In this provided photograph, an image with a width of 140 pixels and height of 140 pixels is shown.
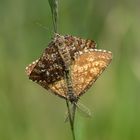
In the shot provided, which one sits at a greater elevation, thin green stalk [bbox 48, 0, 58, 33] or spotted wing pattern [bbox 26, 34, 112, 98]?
thin green stalk [bbox 48, 0, 58, 33]

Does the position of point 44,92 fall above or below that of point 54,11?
below

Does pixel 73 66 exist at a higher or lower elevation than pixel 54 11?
lower

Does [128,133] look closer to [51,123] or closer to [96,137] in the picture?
[96,137]

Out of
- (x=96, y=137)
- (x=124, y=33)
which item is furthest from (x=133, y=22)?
(x=96, y=137)

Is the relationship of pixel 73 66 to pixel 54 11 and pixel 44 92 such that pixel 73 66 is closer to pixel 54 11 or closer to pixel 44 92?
pixel 54 11

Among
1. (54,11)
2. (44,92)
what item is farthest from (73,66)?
(44,92)

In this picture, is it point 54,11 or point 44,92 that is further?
point 44,92

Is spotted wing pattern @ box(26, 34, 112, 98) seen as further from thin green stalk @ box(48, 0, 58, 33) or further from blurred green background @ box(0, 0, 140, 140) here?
blurred green background @ box(0, 0, 140, 140)

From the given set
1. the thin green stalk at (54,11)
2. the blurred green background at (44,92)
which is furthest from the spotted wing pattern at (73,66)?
the blurred green background at (44,92)

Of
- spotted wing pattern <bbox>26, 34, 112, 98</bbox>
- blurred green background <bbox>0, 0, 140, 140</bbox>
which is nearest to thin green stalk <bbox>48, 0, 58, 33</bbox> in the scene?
spotted wing pattern <bbox>26, 34, 112, 98</bbox>
